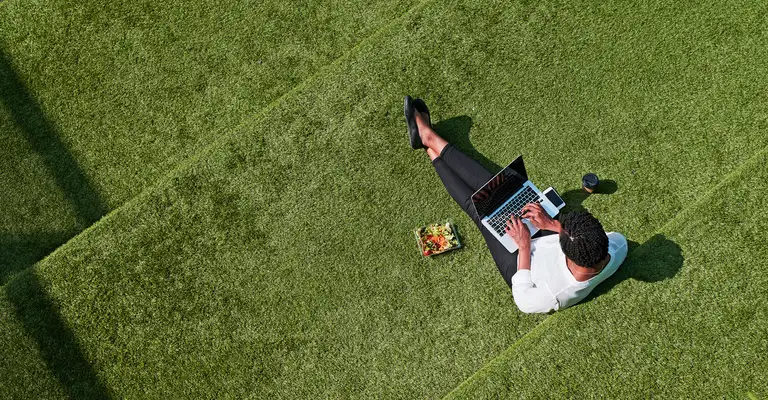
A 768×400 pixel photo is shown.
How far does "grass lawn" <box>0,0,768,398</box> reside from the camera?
3.82 metres

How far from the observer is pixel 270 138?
14.2ft

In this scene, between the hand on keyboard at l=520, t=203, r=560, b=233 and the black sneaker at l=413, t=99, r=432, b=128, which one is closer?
the hand on keyboard at l=520, t=203, r=560, b=233

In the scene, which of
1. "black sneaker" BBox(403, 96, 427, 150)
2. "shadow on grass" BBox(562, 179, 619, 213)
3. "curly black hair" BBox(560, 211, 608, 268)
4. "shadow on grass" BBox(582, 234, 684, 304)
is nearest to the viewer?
"curly black hair" BBox(560, 211, 608, 268)

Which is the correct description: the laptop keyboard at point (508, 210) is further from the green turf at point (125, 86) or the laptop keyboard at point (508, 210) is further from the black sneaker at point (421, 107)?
the green turf at point (125, 86)

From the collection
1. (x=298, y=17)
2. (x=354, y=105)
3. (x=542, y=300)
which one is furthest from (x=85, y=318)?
(x=542, y=300)

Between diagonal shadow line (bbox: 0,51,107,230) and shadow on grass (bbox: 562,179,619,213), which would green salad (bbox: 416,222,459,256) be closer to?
shadow on grass (bbox: 562,179,619,213)

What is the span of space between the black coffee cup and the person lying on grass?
17.6 inches

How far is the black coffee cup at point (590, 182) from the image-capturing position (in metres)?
3.83

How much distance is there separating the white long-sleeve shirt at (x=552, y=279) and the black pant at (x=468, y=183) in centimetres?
22

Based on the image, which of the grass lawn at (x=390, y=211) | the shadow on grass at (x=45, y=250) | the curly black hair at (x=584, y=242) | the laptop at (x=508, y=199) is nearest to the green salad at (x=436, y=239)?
the grass lawn at (x=390, y=211)

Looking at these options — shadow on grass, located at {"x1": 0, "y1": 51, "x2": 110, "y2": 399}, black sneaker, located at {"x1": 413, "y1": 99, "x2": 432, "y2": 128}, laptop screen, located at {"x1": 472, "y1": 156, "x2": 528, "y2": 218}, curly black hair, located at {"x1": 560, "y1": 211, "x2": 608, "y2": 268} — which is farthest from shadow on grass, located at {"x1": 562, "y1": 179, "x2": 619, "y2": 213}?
shadow on grass, located at {"x1": 0, "y1": 51, "x2": 110, "y2": 399}

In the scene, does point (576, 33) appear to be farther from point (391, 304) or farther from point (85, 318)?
point (85, 318)

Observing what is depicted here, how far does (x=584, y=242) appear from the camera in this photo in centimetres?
285

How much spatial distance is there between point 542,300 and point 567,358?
0.57 meters
